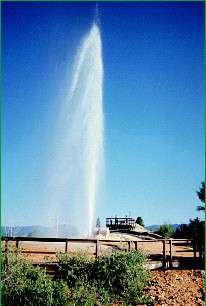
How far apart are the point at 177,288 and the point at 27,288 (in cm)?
571

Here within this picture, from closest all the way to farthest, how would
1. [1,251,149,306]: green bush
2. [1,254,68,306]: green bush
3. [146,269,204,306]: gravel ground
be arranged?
[1,254,68,306]: green bush
[1,251,149,306]: green bush
[146,269,204,306]: gravel ground

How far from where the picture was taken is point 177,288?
14.7 meters

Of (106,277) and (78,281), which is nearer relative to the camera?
(78,281)

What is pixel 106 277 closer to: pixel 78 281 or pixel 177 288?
pixel 78 281

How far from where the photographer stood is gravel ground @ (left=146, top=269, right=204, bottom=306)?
544 inches

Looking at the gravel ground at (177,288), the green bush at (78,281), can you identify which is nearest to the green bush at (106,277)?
the green bush at (78,281)

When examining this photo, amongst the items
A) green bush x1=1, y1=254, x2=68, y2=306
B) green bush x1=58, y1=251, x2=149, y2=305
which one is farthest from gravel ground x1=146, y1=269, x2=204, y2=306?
green bush x1=1, y1=254, x2=68, y2=306

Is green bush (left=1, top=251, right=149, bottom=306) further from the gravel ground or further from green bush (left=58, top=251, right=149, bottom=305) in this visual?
the gravel ground

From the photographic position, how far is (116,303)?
1373cm

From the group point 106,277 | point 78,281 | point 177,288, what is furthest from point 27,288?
point 177,288

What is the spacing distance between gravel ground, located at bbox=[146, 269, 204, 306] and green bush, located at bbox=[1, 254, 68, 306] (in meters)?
3.52

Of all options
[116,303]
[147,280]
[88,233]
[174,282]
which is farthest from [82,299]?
[88,233]

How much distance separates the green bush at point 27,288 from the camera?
1307 cm

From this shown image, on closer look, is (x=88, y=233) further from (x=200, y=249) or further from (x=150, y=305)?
(x=150, y=305)
